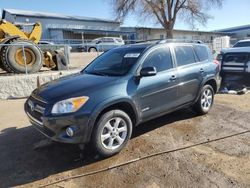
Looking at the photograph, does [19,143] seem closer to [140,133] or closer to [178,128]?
[140,133]

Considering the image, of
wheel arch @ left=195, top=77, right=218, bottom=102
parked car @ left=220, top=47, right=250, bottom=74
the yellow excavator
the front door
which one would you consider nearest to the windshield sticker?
the front door

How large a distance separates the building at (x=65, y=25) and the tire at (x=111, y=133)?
28625mm

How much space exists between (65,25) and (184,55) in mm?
33802

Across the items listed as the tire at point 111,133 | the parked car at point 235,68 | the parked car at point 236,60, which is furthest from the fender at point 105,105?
the parked car at point 236,60

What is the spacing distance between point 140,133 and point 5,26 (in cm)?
842

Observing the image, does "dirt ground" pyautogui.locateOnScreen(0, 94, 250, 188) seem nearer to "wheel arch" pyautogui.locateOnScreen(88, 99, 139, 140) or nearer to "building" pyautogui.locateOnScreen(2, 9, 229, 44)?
"wheel arch" pyautogui.locateOnScreen(88, 99, 139, 140)

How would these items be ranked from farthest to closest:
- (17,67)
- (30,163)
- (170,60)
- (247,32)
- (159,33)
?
(247,32) < (159,33) < (17,67) < (170,60) < (30,163)

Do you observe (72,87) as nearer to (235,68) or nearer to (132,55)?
(132,55)

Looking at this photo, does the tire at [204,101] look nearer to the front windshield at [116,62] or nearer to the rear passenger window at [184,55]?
the rear passenger window at [184,55]

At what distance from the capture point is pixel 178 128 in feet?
17.4

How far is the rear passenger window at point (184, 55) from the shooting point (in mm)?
5398

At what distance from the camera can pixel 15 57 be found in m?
9.67

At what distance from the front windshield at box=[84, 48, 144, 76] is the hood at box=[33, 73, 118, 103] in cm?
28

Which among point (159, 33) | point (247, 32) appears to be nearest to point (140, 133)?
point (159, 33)
